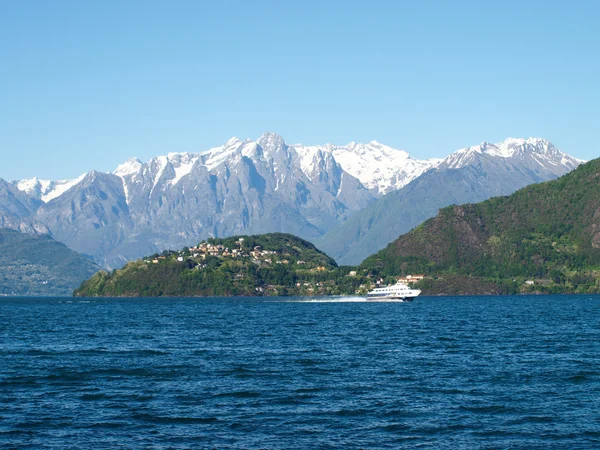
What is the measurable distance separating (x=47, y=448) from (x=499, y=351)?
6989 centimetres

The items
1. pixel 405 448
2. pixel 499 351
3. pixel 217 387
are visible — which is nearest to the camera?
pixel 405 448

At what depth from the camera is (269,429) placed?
2552 inches

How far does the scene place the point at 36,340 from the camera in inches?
5576

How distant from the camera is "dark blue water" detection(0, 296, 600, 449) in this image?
62.7 meters

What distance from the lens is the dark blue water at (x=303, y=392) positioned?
62.7 m

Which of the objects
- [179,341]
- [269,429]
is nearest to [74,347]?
[179,341]

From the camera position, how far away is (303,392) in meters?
80.2

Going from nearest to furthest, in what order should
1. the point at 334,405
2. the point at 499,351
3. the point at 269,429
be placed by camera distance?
1. the point at 269,429
2. the point at 334,405
3. the point at 499,351

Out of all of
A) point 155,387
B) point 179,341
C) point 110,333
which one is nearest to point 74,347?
point 179,341

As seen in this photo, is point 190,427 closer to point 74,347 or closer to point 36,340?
point 74,347

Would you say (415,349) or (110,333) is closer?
(415,349)

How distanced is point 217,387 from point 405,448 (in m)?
28.2

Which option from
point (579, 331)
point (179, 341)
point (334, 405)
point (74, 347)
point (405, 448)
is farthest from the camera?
point (579, 331)

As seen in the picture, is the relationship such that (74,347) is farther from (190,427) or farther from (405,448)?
(405,448)
